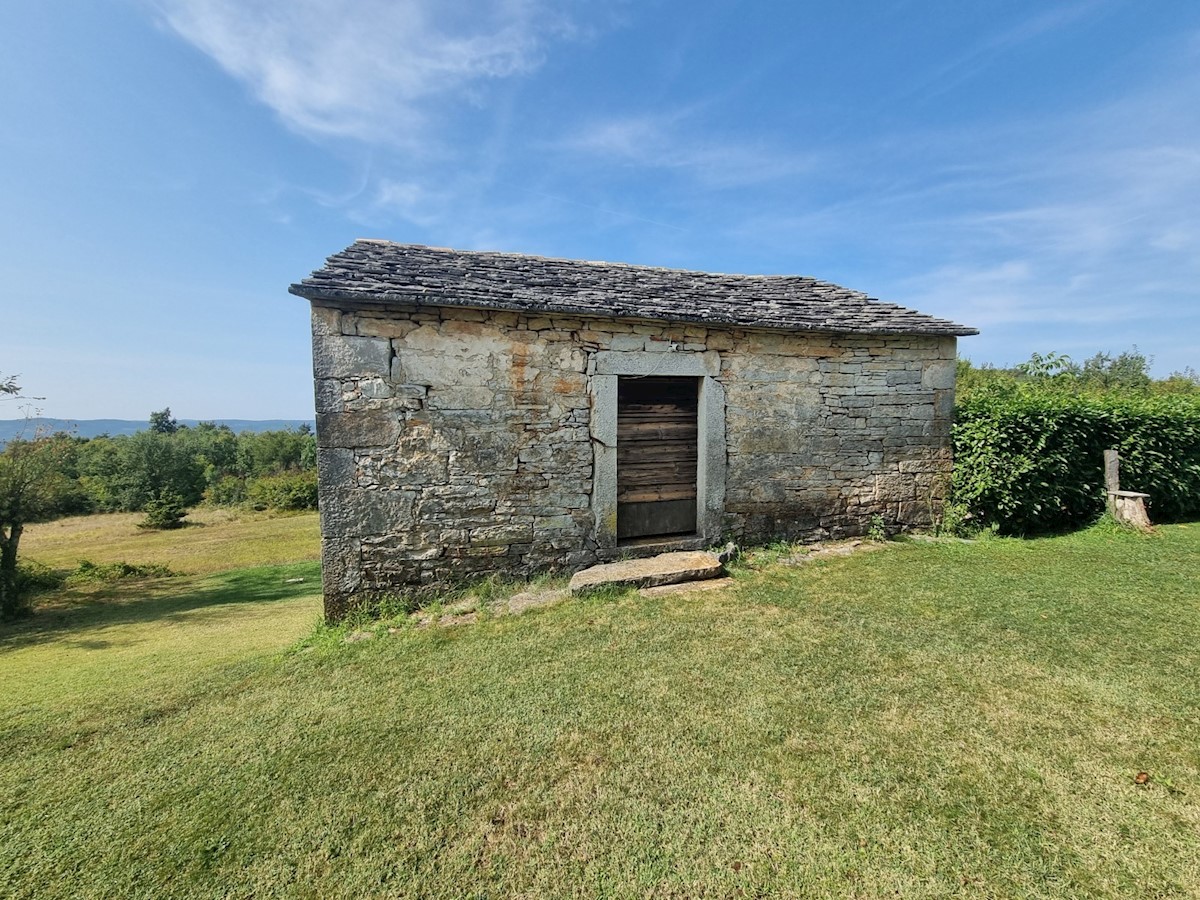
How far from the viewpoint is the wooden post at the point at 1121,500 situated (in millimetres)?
6801

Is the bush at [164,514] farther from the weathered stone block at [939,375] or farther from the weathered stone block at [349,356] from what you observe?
the weathered stone block at [939,375]

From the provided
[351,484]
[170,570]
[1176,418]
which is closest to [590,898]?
[351,484]

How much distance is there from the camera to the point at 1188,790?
2.35 m

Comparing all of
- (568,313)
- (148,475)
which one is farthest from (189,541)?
(568,313)

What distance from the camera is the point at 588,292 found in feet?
19.7

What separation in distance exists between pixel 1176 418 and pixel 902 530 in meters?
5.34

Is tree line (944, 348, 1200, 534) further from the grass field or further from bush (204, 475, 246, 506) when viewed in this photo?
bush (204, 475, 246, 506)

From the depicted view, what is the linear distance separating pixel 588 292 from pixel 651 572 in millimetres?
3592

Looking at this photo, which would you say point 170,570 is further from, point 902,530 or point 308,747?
point 902,530

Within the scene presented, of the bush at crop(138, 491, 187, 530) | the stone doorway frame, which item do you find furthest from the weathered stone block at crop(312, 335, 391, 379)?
the bush at crop(138, 491, 187, 530)

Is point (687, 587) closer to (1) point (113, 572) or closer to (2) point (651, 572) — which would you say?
(2) point (651, 572)

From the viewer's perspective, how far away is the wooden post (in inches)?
268

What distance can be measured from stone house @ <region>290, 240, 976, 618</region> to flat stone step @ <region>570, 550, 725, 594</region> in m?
0.34

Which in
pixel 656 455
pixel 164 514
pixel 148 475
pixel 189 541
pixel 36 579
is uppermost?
pixel 656 455
